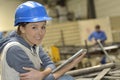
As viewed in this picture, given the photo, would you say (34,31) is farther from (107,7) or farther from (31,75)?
(107,7)

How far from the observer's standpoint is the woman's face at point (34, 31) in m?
2.13

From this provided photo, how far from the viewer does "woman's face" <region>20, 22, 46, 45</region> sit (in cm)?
213

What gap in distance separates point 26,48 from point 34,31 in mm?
138

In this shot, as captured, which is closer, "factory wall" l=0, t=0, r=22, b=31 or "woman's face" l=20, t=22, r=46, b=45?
"woman's face" l=20, t=22, r=46, b=45

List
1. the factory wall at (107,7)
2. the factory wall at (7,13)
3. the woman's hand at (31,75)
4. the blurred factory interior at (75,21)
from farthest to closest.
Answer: the factory wall at (7,13), the factory wall at (107,7), the blurred factory interior at (75,21), the woman's hand at (31,75)

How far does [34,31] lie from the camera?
213cm

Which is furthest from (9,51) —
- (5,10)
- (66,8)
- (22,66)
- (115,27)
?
(66,8)

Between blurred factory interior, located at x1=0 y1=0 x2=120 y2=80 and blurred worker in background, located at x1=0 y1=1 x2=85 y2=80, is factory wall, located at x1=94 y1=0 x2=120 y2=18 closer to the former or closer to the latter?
blurred factory interior, located at x1=0 y1=0 x2=120 y2=80

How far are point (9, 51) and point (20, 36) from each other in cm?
18

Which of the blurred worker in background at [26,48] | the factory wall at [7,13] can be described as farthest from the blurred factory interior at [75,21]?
the blurred worker in background at [26,48]

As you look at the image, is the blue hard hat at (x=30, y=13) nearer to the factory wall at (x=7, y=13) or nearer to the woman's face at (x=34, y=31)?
the woman's face at (x=34, y=31)

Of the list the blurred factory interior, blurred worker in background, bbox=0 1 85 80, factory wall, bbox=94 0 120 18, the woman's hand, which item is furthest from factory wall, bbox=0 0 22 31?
the woman's hand

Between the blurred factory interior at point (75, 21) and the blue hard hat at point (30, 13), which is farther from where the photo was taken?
the blurred factory interior at point (75, 21)

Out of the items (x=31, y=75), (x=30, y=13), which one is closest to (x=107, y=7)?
(x=30, y=13)
